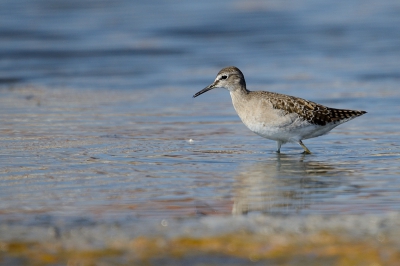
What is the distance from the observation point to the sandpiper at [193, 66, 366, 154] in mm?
10297

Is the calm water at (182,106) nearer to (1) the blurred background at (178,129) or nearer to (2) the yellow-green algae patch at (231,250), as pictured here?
(1) the blurred background at (178,129)

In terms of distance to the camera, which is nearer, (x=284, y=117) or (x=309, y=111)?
(x=284, y=117)

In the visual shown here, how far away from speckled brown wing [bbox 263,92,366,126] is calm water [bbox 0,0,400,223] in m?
0.39

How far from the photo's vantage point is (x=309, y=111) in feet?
34.8

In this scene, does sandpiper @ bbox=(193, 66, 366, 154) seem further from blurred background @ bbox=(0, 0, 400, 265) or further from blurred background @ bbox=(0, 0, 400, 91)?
blurred background @ bbox=(0, 0, 400, 91)

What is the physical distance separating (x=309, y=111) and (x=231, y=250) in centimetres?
531

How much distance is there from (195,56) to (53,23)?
625 cm

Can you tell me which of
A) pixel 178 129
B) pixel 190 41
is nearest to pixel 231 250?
pixel 178 129

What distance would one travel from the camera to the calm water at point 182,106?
7.61 m

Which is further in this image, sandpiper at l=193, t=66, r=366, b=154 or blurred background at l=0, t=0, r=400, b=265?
sandpiper at l=193, t=66, r=366, b=154

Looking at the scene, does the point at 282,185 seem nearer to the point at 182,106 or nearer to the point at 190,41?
the point at 182,106

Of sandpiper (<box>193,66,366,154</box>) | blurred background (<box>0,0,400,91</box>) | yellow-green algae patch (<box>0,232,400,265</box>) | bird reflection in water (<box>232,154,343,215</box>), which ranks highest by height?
blurred background (<box>0,0,400,91</box>)

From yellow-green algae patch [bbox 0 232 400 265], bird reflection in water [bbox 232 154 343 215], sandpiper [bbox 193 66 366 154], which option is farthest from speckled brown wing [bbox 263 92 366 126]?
yellow-green algae patch [bbox 0 232 400 265]

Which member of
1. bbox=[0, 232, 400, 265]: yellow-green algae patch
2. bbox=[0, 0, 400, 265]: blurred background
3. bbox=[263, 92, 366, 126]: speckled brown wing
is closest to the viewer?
bbox=[0, 232, 400, 265]: yellow-green algae patch
